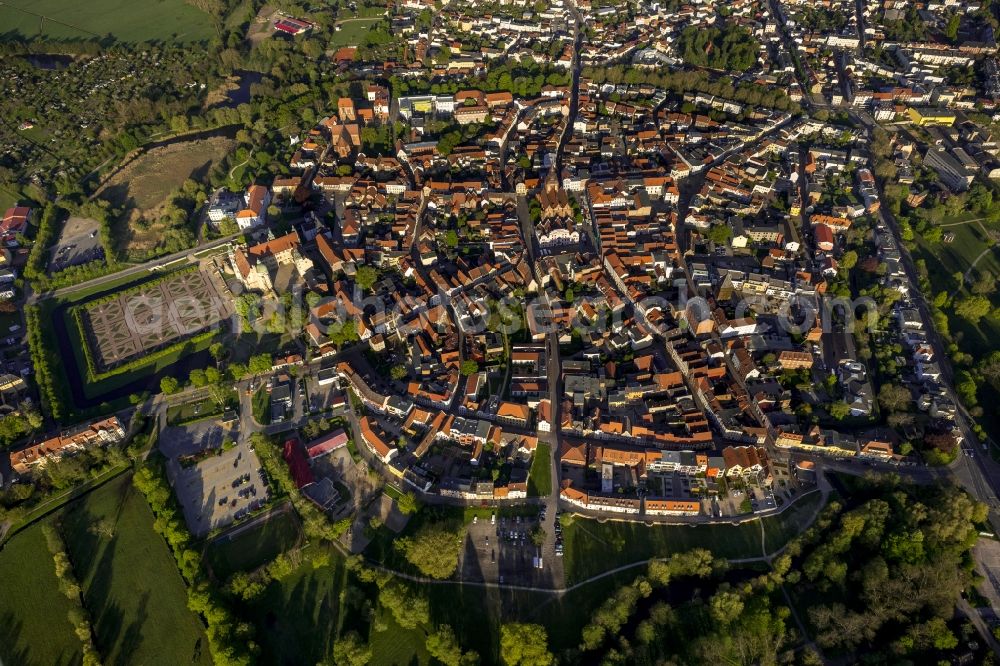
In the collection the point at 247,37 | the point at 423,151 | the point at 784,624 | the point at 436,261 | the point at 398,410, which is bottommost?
the point at 784,624

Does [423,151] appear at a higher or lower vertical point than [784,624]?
higher

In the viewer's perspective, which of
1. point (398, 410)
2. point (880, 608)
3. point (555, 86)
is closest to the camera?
point (880, 608)

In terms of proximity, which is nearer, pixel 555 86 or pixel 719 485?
pixel 719 485

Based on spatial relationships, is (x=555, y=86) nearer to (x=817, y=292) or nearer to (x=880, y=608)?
(x=817, y=292)

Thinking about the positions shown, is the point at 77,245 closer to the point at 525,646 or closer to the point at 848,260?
the point at 525,646

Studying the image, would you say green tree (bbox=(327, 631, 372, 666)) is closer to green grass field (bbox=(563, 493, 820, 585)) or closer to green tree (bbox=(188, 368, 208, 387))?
green grass field (bbox=(563, 493, 820, 585))

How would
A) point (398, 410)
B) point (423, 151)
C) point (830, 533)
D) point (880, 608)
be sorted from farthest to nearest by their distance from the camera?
point (423, 151) < point (398, 410) < point (830, 533) < point (880, 608)

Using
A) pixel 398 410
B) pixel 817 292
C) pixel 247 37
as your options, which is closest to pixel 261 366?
pixel 398 410
